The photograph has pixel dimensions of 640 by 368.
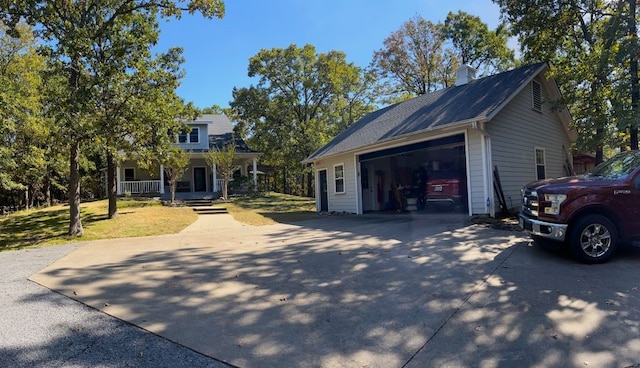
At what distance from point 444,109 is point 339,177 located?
5624 millimetres

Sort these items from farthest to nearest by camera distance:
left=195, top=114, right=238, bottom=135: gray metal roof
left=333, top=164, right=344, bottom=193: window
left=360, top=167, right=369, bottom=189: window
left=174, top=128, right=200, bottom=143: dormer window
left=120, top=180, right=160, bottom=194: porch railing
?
left=195, top=114, right=238, bottom=135: gray metal roof < left=174, top=128, right=200, bottom=143: dormer window < left=120, top=180, right=160, bottom=194: porch railing < left=333, top=164, right=344, bottom=193: window < left=360, top=167, right=369, bottom=189: window

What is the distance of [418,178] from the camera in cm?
1588

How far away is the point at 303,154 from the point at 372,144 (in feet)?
45.1

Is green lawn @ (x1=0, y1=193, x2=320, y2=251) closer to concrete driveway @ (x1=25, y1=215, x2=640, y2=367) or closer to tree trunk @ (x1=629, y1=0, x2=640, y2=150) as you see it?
concrete driveway @ (x1=25, y1=215, x2=640, y2=367)

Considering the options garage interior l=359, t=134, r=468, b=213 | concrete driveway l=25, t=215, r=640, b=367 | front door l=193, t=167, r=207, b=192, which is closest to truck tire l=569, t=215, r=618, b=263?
concrete driveway l=25, t=215, r=640, b=367

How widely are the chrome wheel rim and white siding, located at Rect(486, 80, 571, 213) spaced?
209 inches

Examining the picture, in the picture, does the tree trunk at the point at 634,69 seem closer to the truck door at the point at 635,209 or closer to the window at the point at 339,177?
the truck door at the point at 635,209

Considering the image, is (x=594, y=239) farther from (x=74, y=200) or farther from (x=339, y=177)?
(x=74, y=200)

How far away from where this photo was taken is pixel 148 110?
12.1 meters

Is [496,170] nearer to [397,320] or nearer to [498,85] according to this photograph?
[498,85]

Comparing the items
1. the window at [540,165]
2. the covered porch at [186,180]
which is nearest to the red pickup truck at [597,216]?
the window at [540,165]

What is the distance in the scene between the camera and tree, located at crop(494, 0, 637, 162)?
11109 mm

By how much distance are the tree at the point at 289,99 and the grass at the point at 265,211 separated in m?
4.43

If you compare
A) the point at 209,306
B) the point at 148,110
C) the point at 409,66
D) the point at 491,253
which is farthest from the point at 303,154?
the point at 209,306
